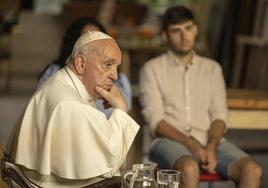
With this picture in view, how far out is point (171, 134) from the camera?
4254 millimetres

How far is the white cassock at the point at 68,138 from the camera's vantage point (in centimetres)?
262

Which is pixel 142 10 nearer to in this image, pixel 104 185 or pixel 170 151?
pixel 170 151

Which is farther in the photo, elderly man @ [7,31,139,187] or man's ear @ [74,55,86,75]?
man's ear @ [74,55,86,75]

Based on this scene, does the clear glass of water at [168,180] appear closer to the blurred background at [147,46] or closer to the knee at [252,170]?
the knee at [252,170]

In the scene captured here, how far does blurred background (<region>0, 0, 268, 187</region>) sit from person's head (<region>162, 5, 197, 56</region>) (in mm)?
615

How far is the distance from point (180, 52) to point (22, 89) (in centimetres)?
543

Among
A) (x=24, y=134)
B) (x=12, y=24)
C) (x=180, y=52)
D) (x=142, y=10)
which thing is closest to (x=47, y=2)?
(x=142, y=10)

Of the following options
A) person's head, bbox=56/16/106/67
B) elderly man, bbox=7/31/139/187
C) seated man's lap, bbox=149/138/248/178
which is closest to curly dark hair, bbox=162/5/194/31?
person's head, bbox=56/16/106/67

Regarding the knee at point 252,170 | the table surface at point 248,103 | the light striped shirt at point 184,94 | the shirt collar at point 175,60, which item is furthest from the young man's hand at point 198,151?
the table surface at point 248,103

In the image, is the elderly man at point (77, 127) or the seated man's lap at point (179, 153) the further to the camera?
the seated man's lap at point (179, 153)

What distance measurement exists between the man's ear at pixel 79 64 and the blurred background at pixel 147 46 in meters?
2.09

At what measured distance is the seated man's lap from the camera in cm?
410

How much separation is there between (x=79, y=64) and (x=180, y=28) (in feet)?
5.29

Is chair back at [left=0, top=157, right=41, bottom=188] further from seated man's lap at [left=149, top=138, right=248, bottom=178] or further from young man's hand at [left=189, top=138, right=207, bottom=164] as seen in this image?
young man's hand at [left=189, top=138, right=207, bottom=164]
